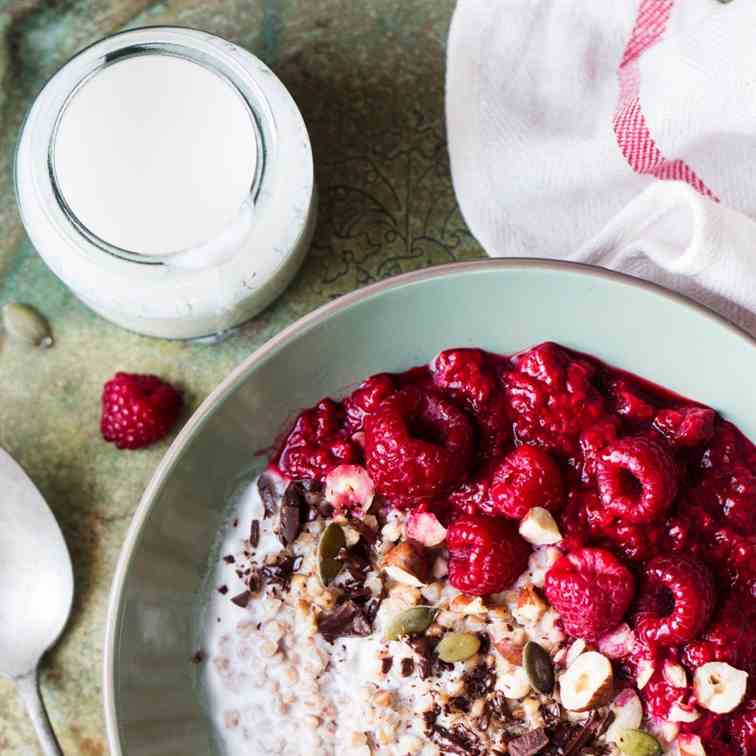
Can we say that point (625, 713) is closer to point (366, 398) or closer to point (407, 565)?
point (407, 565)

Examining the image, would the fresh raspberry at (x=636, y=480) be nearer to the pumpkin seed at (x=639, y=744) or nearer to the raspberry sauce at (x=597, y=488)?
the raspberry sauce at (x=597, y=488)

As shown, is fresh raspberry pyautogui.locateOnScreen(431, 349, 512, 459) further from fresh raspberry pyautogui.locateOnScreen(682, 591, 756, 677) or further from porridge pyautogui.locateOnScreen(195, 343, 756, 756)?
fresh raspberry pyautogui.locateOnScreen(682, 591, 756, 677)

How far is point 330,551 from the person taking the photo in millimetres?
1237

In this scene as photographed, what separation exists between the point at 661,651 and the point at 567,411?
0.27 meters

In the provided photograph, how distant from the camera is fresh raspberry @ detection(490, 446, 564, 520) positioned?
119 cm

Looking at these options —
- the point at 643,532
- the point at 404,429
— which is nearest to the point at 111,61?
the point at 404,429

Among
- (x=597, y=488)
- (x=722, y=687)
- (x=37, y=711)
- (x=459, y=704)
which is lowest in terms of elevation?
(x=37, y=711)

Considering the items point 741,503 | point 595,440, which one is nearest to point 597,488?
point 595,440

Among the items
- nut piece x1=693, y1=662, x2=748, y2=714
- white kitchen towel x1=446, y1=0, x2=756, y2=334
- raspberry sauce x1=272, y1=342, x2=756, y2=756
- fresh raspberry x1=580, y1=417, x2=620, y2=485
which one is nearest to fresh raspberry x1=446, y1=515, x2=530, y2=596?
raspberry sauce x1=272, y1=342, x2=756, y2=756

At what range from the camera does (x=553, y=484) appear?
120 centimetres

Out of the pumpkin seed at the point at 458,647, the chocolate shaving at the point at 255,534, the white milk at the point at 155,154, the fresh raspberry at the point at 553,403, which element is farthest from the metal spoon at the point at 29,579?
the fresh raspberry at the point at 553,403

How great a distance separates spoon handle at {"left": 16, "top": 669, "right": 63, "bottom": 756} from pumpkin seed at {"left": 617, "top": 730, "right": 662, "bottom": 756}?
640 millimetres

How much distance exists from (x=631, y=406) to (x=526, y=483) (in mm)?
154

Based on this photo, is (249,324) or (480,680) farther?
(249,324)
